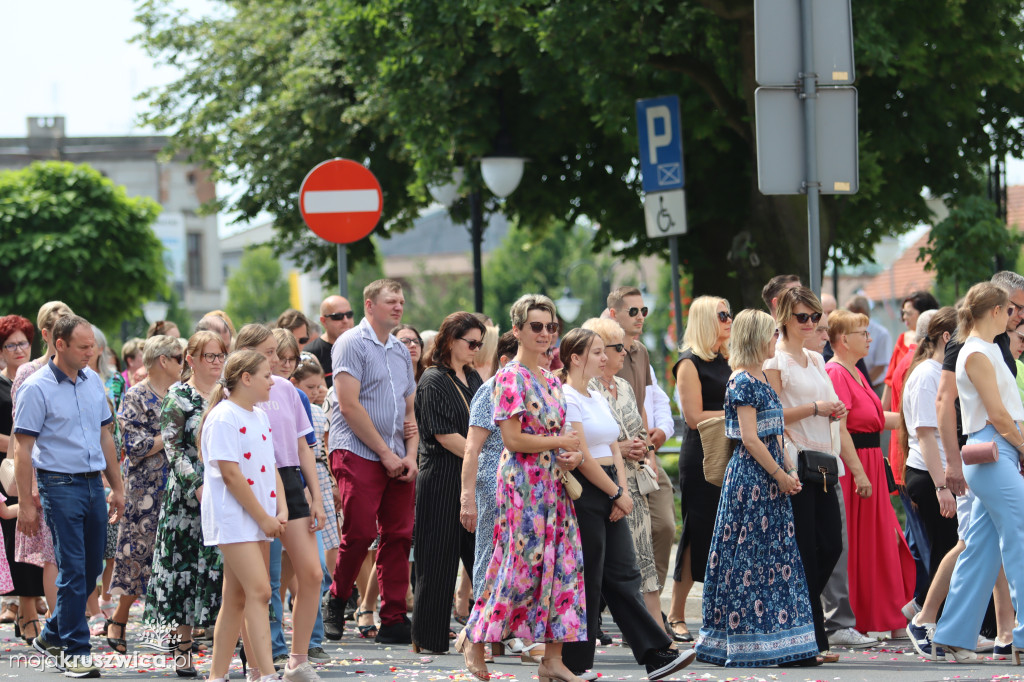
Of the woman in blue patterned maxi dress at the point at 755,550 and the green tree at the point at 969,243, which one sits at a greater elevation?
the green tree at the point at 969,243

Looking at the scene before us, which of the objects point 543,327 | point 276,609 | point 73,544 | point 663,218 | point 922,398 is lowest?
point 276,609

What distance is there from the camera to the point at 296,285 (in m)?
77.2

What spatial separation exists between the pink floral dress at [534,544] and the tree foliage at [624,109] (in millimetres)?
7876

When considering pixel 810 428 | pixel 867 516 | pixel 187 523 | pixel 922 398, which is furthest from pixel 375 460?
pixel 922 398

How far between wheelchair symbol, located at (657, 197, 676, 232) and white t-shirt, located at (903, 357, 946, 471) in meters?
3.60

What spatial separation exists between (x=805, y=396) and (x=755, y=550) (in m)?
1.00

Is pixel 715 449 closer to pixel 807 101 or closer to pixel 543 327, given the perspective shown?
pixel 543 327

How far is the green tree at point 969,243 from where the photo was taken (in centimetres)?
1510

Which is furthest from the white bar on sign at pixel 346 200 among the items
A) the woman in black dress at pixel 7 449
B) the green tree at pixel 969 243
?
the green tree at pixel 969 243

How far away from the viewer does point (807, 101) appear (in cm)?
907

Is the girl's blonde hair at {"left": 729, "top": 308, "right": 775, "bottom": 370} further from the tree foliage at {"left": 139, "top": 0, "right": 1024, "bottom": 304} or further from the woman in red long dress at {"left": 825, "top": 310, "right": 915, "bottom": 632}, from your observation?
the tree foliage at {"left": 139, "top": 0, "right": 1024, "bottom": 304}

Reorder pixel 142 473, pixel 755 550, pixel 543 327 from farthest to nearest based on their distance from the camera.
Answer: pixel 142 473
pixel 755 550
pixel 543 327

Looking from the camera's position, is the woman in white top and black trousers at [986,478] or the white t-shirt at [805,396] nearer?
the woman in white top and black trousers at [986,478]

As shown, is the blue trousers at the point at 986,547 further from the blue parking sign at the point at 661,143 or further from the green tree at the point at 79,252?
the green tree at the point at 79,252
